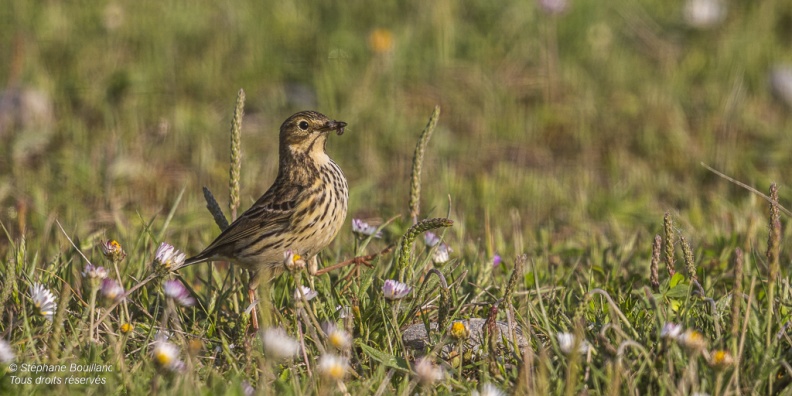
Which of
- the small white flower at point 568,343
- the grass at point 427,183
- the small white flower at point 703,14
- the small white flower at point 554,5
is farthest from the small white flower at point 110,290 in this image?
the small white flower at point 703,14

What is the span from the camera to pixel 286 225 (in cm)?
541

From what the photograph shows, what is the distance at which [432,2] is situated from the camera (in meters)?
10.0

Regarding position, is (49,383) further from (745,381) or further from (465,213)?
(465,213)

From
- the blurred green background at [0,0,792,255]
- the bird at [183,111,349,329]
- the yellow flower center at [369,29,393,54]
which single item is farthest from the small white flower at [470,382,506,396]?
the yellow flower center at [369,29,393,54]

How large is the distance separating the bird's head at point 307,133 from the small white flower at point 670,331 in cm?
224

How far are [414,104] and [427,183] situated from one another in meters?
1.46

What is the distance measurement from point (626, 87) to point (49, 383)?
6.71 meters

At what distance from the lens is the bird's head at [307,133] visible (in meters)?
5.75

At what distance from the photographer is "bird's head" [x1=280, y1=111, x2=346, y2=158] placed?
18.9 ft

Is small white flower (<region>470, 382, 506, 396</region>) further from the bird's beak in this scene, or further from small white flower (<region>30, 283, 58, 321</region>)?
the bird's beak

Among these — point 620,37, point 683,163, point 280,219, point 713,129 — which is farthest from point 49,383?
point 620,37

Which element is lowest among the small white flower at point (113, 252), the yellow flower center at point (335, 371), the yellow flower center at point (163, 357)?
the yellow flower center at point (335, 371)

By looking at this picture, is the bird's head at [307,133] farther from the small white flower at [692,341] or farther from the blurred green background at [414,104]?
the small white flower at [692,341]

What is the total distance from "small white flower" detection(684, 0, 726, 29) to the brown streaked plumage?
5772 millimetres
